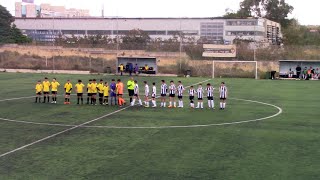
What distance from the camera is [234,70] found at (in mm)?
56625

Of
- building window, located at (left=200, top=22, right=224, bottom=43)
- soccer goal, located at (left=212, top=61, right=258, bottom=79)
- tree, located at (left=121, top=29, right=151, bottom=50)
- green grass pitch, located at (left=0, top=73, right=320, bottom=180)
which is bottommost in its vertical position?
green grass pitch, located at (left=0, top=73, right=320, bottom=180)

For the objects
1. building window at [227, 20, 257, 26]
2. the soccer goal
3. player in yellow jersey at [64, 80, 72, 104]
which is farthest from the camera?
building window at [227, 20, 257, 26]

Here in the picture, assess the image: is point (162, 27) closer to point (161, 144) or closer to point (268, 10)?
point (268, 10)

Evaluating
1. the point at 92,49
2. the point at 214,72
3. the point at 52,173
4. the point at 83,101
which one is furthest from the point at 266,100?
the point at 92,49

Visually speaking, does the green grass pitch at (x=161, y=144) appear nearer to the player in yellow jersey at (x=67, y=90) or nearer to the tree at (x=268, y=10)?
the player in yellow jersey at (x=67, y=90)

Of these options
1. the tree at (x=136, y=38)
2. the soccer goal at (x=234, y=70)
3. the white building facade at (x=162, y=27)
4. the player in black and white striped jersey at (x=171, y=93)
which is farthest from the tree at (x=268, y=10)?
the player in black and white striped jersey at (x=171, y=93)

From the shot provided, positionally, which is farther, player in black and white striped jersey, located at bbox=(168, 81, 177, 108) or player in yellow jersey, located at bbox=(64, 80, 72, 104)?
player in yellow jersey, located at bbox=(64, 80, 72, 104)

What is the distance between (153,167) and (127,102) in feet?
52.0

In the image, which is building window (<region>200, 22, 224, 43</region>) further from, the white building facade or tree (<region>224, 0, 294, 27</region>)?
tree (<region>224, 0, 294, 27</region>)

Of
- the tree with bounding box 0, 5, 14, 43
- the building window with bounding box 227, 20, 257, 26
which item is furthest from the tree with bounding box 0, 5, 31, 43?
the building window with bounding box 227, 20, 257, 26

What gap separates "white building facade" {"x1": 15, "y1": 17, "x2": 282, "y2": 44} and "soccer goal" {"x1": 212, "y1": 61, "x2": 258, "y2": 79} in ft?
56.9

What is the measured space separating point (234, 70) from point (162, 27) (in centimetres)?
3221

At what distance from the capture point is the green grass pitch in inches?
498

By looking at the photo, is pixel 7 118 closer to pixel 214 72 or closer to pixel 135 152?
pixel 135 152
